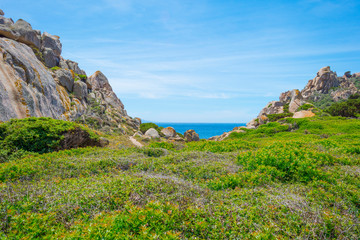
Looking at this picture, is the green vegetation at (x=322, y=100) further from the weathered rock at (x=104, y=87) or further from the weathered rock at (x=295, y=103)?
the weathered rock at (x=104, y=87)

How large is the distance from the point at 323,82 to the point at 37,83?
11539 cm

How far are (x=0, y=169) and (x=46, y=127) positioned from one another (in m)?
5.05

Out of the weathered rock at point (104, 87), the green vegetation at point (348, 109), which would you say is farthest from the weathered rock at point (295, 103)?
the weathered rock at point (104, 87)

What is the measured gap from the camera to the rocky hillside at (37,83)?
18766 mm

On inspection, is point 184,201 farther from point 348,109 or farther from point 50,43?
point 348,109

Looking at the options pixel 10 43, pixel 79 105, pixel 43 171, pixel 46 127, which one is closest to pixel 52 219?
pixel 43 171

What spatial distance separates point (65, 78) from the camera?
33531 millimetres

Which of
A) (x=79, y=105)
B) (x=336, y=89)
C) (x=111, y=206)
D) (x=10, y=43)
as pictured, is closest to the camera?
(x=111, y=206)

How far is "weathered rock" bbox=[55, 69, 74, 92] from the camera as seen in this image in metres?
32.9

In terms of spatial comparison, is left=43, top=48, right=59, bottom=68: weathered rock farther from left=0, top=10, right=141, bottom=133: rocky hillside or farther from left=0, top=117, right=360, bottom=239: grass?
left=0, top=117, right=360, bottom=239: grass

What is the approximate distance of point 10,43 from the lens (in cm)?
2480

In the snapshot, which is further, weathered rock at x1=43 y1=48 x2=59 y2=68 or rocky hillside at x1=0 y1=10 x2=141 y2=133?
weathered rock at x1=43 y1=48 x2=59 y2=68

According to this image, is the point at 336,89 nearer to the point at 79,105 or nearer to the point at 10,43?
the point at 79,105

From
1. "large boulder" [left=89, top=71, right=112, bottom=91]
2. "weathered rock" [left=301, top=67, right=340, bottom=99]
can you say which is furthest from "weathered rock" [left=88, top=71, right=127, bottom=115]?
"weathered rock" [left=301, top=67, right=340, bottom=99]
